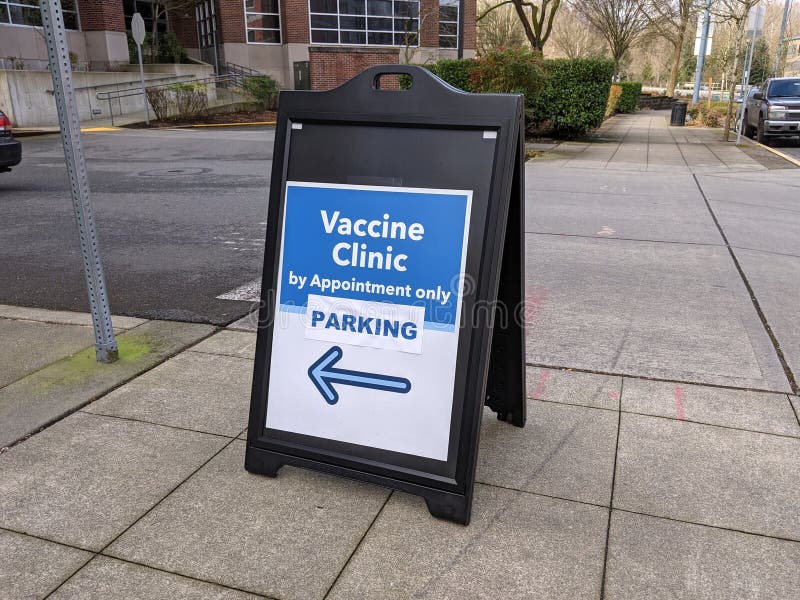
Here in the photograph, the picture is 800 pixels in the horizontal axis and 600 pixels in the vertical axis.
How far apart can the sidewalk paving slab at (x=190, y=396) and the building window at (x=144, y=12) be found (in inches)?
1280

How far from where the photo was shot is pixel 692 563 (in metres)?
2.48

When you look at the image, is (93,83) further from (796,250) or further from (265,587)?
(265,587)

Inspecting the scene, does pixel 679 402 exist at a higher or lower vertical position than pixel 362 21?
lower

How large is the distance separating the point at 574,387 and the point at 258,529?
2.04 meters

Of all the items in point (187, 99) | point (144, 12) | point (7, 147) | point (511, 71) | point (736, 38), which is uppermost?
point (144, 12)

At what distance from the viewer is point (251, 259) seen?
6.82 m

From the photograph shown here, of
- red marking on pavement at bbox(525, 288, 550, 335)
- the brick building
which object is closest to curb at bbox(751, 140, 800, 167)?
red marking on pavement at bbox(525, 288, 550, 335)

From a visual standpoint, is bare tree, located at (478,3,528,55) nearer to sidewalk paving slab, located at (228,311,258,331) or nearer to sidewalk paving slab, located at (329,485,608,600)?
sidewalk paving slab, located at (228,311,258,331)

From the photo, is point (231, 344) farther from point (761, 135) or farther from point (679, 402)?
point (761, 135)

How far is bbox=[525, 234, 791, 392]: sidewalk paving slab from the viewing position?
4223 millimetres

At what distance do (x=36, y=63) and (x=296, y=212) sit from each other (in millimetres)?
26427

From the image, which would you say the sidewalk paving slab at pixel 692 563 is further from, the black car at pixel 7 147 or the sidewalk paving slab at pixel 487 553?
the black car at pixel 7 147

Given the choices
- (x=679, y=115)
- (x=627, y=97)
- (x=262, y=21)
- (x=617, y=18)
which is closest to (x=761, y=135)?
(x=679, y=115)

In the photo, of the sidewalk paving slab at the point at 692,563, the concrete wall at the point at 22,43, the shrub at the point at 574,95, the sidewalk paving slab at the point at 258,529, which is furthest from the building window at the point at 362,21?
the sidewalk paving slab at the point at 692,563
